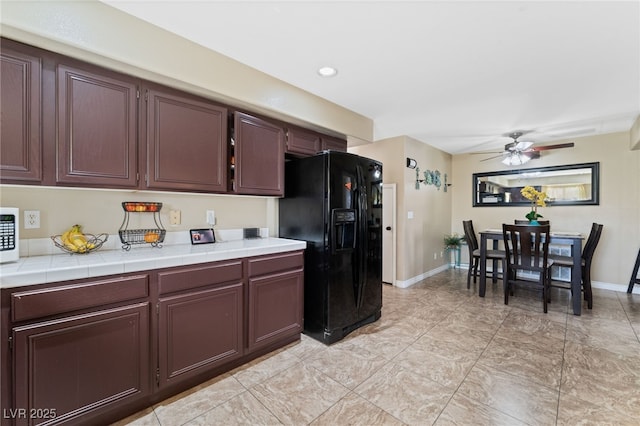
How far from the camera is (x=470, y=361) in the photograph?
2232 mm

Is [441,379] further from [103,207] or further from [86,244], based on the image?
[103,207]

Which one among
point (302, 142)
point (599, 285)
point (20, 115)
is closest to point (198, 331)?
point (20, 115)

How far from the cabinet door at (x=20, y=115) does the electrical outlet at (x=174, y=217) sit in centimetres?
85

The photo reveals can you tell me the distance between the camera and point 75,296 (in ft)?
4.62

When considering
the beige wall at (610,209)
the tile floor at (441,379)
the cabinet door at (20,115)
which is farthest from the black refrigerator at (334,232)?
the beige wall at (610,209)

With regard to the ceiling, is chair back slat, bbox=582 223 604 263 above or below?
below

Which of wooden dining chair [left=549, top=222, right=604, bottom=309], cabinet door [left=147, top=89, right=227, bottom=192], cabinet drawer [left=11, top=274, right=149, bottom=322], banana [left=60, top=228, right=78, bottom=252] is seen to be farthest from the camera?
wooden dining chair [left=549, top=222, right=604, bottom=309]

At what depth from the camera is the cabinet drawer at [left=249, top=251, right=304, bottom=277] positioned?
85.7 inches

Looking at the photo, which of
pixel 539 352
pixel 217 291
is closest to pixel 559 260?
pixel 539 352

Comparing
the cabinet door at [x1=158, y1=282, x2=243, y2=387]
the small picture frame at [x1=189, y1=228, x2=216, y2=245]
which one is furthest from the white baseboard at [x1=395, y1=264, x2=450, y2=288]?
the small picture frame at [x1=189, y1=228, x2=216, y2=245]

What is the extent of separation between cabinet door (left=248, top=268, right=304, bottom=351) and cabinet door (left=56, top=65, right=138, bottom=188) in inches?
47.6

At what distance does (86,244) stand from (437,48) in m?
2.82

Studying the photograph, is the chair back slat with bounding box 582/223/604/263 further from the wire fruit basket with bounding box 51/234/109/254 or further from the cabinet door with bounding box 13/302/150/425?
the wire fruit basket with bounding box 51/234/109/254

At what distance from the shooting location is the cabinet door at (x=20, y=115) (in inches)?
55.5
